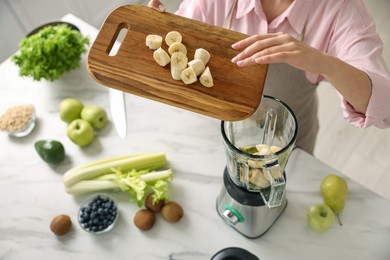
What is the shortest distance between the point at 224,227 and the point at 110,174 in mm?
355

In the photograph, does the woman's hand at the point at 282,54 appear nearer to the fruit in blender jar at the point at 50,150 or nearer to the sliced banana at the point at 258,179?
the sliced banana at the point at 258,179

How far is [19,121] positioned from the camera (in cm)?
123

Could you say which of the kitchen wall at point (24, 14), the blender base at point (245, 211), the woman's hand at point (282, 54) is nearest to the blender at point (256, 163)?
the blender base at point (245, 211)

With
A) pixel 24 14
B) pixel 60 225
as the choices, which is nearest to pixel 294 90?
pixel 60 225

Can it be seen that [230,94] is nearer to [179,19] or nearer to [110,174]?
[179,19]

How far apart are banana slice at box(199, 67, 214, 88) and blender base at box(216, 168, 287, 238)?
25 centimetres

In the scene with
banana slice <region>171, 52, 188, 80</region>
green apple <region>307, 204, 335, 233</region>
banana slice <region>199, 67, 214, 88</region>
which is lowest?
A: green apple <region>307, 204, 335, 233</region>

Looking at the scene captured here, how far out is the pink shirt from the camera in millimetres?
878

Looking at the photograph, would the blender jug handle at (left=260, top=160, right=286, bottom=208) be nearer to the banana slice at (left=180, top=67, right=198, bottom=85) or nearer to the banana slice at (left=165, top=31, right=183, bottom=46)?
the banana slice at (left=180, top=67, right=198, bottom=85)

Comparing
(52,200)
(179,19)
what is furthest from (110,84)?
(52,200)

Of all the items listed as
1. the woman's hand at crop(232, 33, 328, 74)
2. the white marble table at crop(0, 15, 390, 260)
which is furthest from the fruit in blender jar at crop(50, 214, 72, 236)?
the woman's hand at crop(232, 33, 328, 74)

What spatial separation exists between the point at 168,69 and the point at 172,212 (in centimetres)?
40

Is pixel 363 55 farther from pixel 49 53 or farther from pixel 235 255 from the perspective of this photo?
pixel 49 53

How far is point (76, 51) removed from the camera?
1.33 meters
